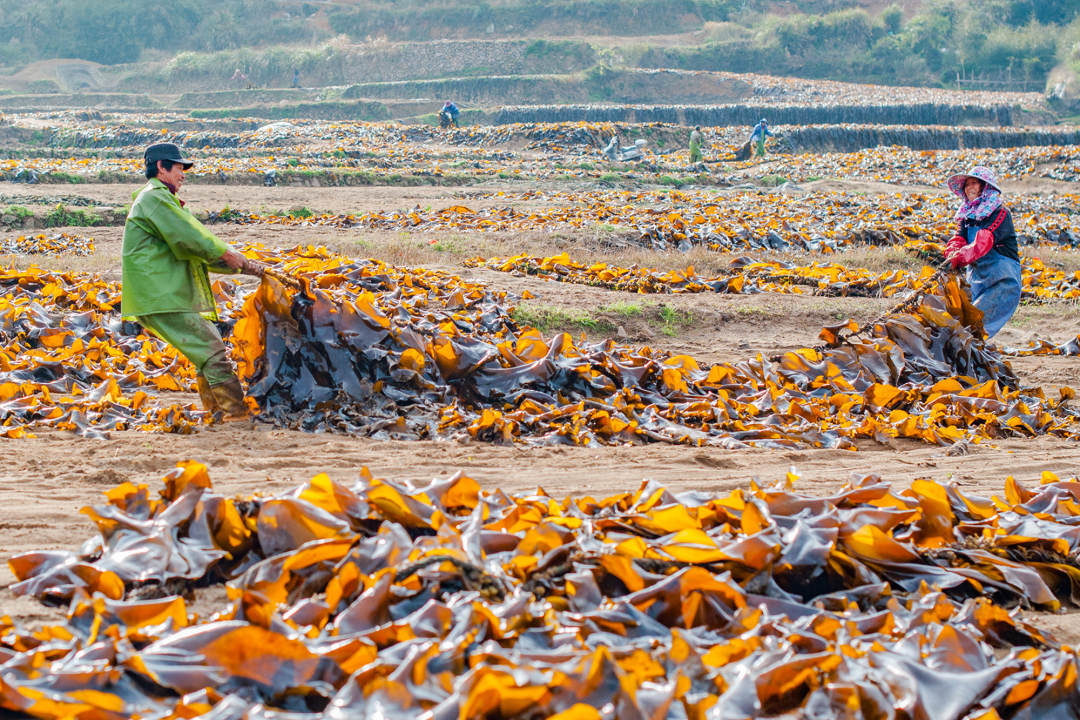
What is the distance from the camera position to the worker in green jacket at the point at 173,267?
4.67m

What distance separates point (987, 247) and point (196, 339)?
5.50 metres

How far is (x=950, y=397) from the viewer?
5.86 meters

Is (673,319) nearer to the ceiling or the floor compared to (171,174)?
nearer to the floor

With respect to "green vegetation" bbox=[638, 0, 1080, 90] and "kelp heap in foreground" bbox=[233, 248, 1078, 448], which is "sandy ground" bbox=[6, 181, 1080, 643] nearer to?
"kelp heap in foreground" bbox=[233, 248, 1078, 448]

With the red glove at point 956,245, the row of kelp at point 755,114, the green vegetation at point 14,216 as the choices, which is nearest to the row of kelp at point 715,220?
the green vegetation at point 14,216

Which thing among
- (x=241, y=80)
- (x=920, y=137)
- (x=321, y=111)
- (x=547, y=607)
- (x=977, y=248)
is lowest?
(x=920, y=137)

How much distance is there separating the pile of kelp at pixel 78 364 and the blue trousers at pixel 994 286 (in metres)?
5.67

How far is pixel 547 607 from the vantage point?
246 centimetres

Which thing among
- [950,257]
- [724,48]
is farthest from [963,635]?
[724,48]

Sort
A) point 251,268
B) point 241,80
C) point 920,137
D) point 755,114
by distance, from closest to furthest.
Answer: point 251,268 → point 920,137 → point 755,114 → point 241,80

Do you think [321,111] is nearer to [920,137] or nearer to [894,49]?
[920,137]

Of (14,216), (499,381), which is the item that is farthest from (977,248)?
(14,216)

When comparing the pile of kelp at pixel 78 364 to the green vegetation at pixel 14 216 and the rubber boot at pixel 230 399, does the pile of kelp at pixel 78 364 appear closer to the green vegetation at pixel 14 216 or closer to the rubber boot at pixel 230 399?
the rubber boot at pixel 230 399

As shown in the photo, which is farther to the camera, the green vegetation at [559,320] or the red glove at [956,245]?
the green vegetation at [559,320]
